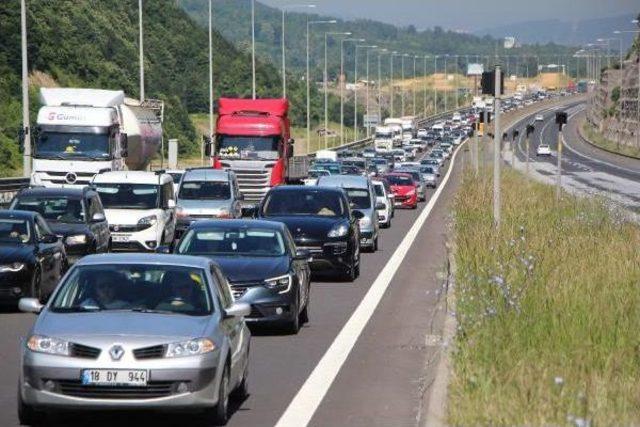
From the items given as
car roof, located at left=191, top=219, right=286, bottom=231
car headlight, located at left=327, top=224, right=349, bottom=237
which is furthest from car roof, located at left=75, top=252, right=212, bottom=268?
car headlight, located at left=327, top=224, right=349, bottom=237

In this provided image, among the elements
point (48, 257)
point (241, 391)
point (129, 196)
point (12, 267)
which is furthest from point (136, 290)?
point (129, 196)

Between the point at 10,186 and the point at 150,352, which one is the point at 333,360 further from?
the point at 10,186

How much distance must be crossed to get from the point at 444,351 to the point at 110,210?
69.0ft

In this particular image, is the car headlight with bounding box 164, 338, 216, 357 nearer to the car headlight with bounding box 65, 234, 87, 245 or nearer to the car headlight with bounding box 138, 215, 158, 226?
the car headlight with bounding box 65, 234, 87, 245

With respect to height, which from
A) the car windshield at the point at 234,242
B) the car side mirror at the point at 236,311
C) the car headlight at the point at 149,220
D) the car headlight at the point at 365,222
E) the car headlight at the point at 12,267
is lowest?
the car headlight at the point at 365,222

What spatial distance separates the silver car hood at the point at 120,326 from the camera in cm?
1306

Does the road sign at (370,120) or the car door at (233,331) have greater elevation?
the car door at (233,331)

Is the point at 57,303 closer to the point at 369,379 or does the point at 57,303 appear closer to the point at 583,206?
the point at 369,379

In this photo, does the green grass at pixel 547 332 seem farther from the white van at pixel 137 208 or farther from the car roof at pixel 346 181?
the car roof at pixel 346 181

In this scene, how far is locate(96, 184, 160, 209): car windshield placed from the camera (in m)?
37.1

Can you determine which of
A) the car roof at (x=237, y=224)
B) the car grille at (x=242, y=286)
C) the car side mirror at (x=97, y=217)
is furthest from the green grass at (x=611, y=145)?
the car grille at (x=242, y=286)

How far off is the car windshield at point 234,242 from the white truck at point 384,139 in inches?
4804

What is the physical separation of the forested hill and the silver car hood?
62.0m

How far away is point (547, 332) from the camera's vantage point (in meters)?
14.8
